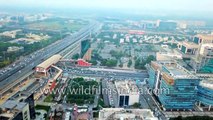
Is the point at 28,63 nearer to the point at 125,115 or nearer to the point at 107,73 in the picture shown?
the point at 107,73

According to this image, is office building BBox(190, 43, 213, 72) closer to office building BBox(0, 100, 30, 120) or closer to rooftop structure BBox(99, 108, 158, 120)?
rooftop structure BBox(99, 108, 158, 120)

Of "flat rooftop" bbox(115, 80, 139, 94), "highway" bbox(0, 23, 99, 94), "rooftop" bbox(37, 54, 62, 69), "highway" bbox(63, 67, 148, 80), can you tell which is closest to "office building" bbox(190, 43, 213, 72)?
"highway" bbox(63, 67, 148, 80)

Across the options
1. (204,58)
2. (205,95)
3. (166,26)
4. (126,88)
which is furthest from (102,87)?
(166,26)

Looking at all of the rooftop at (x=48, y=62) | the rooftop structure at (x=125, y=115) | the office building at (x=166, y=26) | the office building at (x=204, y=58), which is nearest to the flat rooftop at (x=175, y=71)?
the rooftop structure at (x=125, y=115)

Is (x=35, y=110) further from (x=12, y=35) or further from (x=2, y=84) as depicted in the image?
(x=12, y=35)

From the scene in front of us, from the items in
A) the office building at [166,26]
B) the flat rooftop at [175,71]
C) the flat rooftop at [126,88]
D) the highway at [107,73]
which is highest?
the office building at [166,26]

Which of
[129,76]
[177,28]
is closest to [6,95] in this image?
[129,76]

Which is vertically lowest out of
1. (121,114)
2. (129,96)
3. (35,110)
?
(35,110)

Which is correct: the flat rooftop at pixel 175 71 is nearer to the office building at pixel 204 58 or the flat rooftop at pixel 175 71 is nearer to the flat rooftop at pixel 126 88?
the flat rooftop at pixel 126 88
